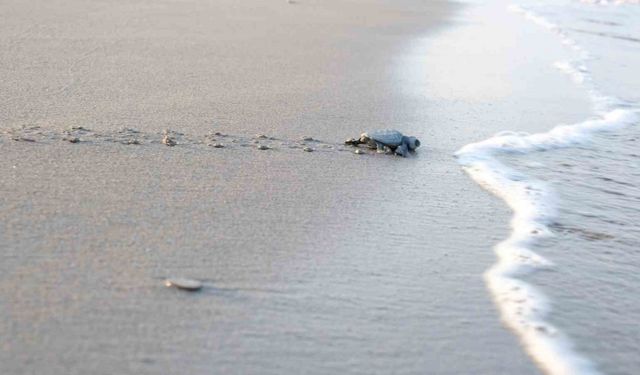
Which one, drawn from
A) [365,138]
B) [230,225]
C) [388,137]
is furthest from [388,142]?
[230,225]

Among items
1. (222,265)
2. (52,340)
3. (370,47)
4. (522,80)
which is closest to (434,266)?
(222,265)

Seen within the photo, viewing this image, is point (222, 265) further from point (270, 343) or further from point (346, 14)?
point (346, 14)

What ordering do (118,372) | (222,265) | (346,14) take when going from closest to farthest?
(118,372), (222,265), (346,14)

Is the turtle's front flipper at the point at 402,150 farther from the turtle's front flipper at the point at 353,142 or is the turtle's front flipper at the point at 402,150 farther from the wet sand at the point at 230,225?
the turtle's front flipper at the point at 353,142

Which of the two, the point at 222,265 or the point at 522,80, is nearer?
the point at 222,265

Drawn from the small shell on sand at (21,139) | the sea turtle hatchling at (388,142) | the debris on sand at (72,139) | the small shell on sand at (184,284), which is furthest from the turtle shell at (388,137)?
the small shell on sand at (184,284)

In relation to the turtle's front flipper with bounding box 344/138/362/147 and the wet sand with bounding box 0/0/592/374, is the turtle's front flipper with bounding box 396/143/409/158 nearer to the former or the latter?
the wet sand with bounding box 0/0/592/374

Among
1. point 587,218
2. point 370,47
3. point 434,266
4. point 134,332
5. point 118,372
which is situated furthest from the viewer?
point 370,47
